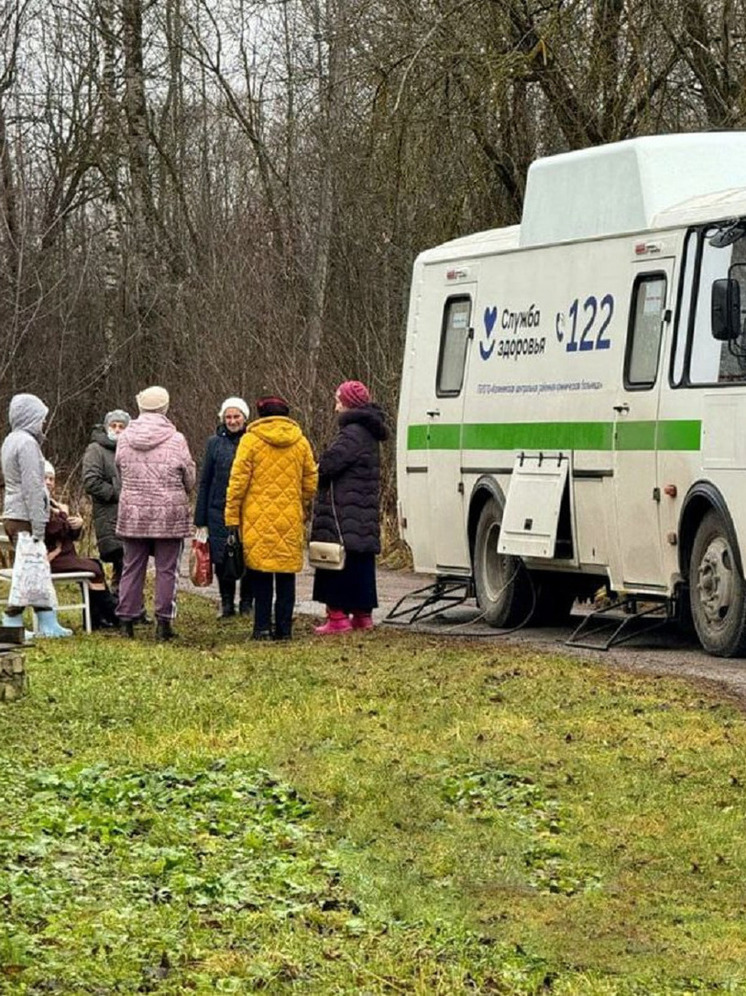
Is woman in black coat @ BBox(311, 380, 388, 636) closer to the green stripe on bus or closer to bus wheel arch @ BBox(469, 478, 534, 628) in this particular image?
the green stripe on bus

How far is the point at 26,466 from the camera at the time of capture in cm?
1720

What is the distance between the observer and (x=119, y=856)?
8977 millimetres

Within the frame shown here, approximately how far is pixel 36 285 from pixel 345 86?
595 inches

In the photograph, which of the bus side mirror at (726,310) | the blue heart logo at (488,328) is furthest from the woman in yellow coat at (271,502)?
the bus side mirror at (726,310)

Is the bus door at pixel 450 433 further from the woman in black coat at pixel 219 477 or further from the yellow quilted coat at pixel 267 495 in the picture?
the yellow quilted coat at pixel 267 495

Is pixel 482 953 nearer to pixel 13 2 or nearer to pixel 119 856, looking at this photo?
pixel 119 856

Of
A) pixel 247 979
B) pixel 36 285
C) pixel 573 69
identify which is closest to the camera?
pixel 247 979

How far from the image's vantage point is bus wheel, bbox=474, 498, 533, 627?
19359 mm

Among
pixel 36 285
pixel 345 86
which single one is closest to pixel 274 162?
pixel 36 285

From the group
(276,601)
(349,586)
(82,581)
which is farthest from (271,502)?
(82,581)

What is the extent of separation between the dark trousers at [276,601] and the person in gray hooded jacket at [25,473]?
1449 mm

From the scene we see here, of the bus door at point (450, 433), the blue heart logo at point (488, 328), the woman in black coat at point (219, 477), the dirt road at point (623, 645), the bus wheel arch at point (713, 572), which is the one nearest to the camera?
the dirt road at point (623, 645)

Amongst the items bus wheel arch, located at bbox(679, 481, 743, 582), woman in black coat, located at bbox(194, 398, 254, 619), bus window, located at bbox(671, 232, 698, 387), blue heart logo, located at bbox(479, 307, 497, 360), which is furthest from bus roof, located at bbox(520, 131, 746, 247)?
woman in black coat, located at bbox(194, 398, 254, 619)

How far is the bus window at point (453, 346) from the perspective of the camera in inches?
782
